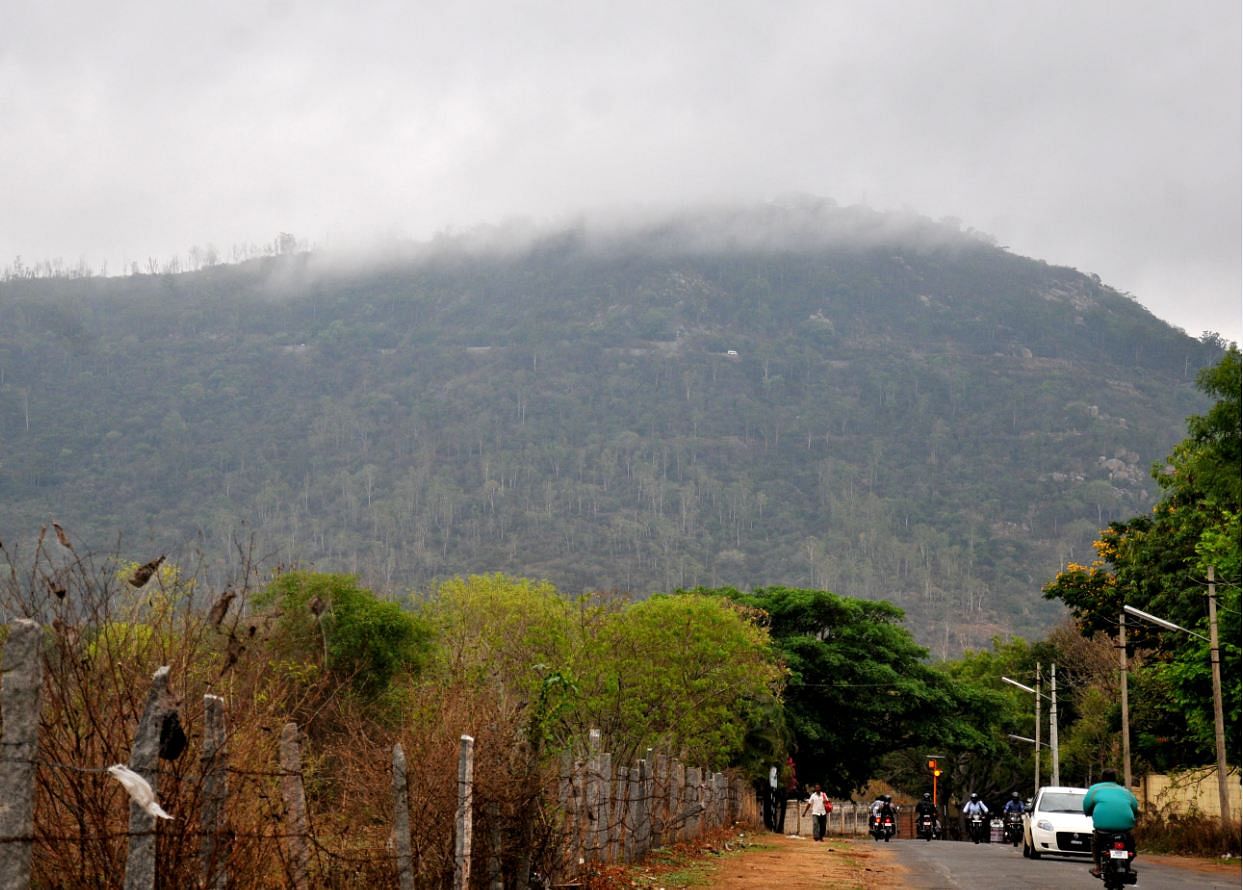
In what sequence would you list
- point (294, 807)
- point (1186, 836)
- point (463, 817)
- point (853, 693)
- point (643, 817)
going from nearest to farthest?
point (294, 807) < point (463, 817) < point (643, 817) < point (1186, 836) < point (853, 693)

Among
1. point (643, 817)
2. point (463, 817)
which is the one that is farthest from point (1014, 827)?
point (463, 817)

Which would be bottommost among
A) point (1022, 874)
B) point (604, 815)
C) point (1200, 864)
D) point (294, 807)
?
point (1200, 864)

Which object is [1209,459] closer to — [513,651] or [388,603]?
[513,651]

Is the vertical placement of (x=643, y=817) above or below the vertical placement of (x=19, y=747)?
below

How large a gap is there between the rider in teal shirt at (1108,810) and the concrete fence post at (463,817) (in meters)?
9.52

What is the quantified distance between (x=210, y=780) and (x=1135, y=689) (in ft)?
152

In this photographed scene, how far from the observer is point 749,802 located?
178 feet

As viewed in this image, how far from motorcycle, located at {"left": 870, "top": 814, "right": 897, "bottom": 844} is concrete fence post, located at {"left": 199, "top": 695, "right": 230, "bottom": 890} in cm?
4277

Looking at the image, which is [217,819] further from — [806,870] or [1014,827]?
[1014,827]

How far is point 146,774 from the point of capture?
652cm

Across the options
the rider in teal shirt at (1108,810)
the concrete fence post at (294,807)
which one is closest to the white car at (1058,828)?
the rider in teal shirt at (1108,810)

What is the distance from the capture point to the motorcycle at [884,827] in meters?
48.4

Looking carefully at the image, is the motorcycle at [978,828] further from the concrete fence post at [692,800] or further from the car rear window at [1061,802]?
the concrete fence post at [692,800]

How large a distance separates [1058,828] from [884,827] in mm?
18746
